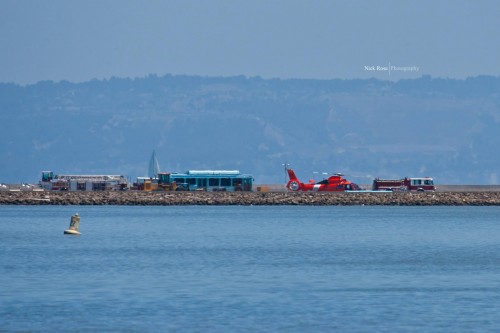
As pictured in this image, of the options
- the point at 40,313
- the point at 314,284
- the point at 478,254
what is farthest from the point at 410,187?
the point at 40,313

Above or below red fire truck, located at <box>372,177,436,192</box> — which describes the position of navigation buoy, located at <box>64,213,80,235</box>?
below

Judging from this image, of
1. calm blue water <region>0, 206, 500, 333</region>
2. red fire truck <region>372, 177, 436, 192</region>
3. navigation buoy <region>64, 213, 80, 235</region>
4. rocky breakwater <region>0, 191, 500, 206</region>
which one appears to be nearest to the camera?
calm blue water <region>0, 206, 500, 333</region>

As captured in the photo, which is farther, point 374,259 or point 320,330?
point 374,259

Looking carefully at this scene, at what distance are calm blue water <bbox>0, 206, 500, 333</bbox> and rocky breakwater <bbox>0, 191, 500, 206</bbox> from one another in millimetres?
33749

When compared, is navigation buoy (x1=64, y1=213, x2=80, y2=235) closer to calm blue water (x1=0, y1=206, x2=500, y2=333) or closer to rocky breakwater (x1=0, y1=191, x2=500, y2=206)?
calm blue water (x1=0, y1=206, x2=500, y2=333)

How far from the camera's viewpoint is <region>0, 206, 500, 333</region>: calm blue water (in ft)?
91.8

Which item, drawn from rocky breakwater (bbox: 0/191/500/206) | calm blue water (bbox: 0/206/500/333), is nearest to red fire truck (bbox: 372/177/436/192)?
rocky breakwater (bbox: 0/191/500/206)

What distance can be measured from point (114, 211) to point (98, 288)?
55.8 meters

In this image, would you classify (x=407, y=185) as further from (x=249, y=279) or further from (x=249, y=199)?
(x=249, y=279)

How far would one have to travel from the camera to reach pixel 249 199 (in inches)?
4099

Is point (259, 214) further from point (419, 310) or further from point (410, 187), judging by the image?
point (419, 310)

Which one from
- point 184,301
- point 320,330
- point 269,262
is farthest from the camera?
point 269,262

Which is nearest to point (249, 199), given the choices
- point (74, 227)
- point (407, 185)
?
point (407, 185)

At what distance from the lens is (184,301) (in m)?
30.8
